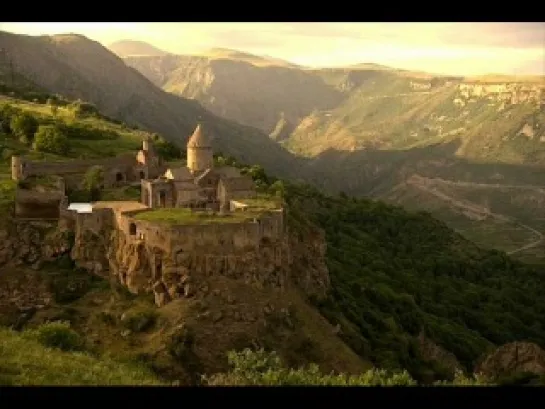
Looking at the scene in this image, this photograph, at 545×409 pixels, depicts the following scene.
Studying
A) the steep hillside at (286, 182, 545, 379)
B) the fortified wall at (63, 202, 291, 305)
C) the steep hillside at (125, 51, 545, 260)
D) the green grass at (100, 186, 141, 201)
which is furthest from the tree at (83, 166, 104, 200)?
the steep hillside at (125, 51, 545, 260)

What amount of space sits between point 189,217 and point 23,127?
63.6 feet

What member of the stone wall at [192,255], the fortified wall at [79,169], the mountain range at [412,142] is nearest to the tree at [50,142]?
the fortified wall at [79,169]

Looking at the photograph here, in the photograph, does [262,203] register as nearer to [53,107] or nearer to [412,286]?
[412,286]

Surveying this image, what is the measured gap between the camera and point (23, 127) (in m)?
41.3

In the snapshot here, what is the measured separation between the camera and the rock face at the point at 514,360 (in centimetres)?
2736

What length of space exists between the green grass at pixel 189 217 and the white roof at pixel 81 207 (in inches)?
107

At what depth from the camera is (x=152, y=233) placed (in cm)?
2538

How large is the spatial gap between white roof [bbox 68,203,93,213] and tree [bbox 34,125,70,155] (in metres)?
9.49

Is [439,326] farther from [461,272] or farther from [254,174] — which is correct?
[461,272]

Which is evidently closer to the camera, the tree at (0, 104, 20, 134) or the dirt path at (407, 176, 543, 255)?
the tree at (0, 104, 20, 134)

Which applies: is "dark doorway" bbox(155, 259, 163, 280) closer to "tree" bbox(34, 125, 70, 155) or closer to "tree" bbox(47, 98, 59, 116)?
"tree" bbox(34, 125, 70, 155)

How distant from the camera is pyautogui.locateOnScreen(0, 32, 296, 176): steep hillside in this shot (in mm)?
110312

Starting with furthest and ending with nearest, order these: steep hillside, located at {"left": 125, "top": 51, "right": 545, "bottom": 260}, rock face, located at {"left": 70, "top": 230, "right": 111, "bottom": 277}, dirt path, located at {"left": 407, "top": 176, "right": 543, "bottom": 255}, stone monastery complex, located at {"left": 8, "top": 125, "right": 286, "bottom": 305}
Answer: steep hillside, located at {"left": 125, "top": 51, "right": 545, "bottom": 260}, dirt path, located at {"left": 407, "top": 176, "right": 543, "bottom": 255}, rock face, located at {"left": 70, "top": 230, "right": 111, "bottom": 277}, stone monastery complex, located at {"left": 8, "top": 125, "right": 286, "bottom": 305}

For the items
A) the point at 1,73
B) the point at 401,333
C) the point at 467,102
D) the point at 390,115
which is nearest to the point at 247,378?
the point at 401,333
